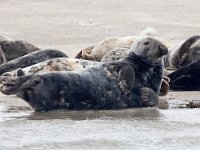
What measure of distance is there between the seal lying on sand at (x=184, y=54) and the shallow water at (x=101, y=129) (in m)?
3.00

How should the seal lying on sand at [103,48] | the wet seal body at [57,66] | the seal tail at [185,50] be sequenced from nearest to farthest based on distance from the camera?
the wet seal body at [57,66]
the seal tail at [185,50]
the seal lying on sand at [103,48]

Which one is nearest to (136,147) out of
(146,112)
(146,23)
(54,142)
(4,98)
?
(54,142)

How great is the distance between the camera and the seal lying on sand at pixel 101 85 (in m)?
8.05

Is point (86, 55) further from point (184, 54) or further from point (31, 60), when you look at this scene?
point (31, 60)

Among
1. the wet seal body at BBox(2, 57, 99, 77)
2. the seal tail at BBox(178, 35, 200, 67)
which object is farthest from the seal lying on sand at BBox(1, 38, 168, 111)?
the seal tail at BBox(178, 35, 200, 67)

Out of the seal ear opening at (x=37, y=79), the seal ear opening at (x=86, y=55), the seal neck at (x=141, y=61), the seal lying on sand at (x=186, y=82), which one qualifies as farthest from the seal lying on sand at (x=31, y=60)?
the seal ear opening at (x=37, y=79)

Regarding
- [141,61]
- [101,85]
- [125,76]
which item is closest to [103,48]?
[141,61]

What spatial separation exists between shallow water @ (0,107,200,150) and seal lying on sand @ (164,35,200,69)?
3003mm

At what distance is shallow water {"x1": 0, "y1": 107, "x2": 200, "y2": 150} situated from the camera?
6.47m

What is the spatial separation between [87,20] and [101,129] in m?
9.57

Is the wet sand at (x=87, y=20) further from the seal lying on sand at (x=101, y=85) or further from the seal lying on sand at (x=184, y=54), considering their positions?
the seal lying on sand at (x=101, y=85)

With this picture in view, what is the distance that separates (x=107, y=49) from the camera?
39.3ft

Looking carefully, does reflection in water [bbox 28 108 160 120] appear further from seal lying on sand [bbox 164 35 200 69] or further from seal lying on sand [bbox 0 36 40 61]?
seal lying on sand [bbox 0 36 40 61]

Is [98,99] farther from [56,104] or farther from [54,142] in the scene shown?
[54,142]
